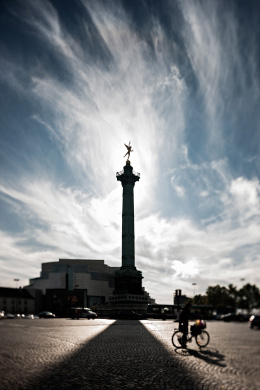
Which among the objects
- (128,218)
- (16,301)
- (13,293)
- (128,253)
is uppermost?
(128,218)

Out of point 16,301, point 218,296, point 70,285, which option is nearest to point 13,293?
point 16,301

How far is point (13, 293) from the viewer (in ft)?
378

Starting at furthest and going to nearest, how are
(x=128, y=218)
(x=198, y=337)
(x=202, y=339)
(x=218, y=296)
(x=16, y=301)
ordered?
(x=218, y=296), (x=16, y=301), (x=128, y=218), (x=198, y=337), (x=202, y=339)

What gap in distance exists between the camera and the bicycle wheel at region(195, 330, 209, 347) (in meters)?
12.9

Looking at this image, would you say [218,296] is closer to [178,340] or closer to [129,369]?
[178,340]

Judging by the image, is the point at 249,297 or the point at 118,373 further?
the point at 249,297

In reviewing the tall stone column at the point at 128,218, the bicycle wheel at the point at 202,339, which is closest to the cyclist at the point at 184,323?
the bicycle wheel at the point at 202,339

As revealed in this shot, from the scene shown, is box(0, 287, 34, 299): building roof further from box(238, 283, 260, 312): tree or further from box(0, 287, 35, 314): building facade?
box(238, 283, 260, 312): tree

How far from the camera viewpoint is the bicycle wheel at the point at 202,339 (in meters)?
12.9

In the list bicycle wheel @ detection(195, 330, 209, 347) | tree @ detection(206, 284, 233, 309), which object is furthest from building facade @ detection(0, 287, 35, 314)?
bicycle wheel @ detection(195, 330, 209, 347)

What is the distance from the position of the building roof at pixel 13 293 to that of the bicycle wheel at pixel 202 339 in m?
109

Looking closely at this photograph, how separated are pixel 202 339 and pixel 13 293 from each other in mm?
113841

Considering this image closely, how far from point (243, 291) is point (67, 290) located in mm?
59343

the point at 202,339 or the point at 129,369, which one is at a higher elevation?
the point at 129,369
